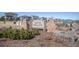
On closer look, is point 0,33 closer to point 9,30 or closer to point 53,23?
point 9,30

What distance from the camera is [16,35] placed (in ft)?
6.32

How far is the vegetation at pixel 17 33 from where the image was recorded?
1.92 metres

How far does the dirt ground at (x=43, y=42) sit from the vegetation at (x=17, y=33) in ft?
0.15

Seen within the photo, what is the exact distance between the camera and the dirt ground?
6.21 ft

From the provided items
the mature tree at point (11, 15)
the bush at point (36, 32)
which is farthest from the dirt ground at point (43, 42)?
the mature tree at point (11, 15)

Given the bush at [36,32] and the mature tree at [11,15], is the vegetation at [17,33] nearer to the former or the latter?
the bush at [36,32]

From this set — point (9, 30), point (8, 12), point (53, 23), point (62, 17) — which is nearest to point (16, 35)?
point (9, 30)

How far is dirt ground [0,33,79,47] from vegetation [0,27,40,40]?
5cm

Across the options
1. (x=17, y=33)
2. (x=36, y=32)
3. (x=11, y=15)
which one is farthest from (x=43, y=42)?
(x=11, y=15)

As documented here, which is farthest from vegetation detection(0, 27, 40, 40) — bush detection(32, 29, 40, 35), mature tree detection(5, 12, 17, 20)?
mature tree detection(5, 12, 17, 20)

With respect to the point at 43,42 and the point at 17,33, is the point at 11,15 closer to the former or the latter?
the point at 17,33
